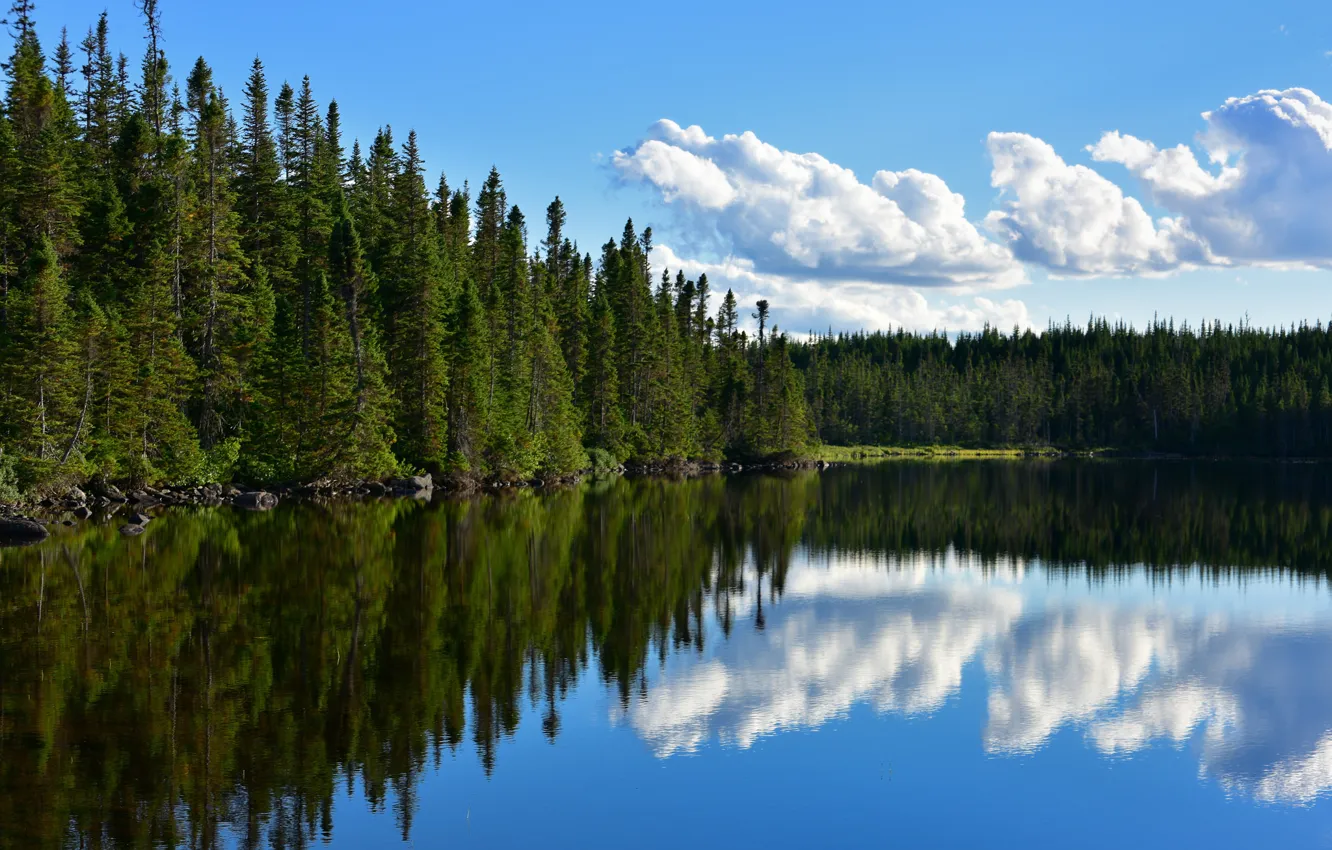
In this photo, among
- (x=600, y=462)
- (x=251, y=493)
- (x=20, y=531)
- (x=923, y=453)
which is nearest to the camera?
(x=20, y=531)

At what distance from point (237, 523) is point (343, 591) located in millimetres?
18848

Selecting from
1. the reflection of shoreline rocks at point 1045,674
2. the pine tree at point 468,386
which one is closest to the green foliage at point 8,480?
the pine tree at point 468,386

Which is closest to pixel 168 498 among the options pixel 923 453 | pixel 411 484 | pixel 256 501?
pixel 256 501

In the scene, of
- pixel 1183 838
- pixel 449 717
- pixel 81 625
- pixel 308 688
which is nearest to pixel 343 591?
pixel 81 625

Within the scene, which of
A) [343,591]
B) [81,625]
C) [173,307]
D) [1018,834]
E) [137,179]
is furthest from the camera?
[137,179]

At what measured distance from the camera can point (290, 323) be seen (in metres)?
68.2

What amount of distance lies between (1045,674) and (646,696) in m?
8.63

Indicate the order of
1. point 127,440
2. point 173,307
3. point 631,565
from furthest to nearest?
point 173,307, point 127,440, point 631,565

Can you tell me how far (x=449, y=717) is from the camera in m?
18.2

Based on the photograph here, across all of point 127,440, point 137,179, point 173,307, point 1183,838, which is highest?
point 137,179

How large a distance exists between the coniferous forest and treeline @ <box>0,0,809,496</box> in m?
0.17

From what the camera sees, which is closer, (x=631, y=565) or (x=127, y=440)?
(x=631, y=565)

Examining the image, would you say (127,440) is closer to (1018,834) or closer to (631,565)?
(631,565)

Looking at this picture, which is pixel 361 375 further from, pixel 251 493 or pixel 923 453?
pixel 923 453
